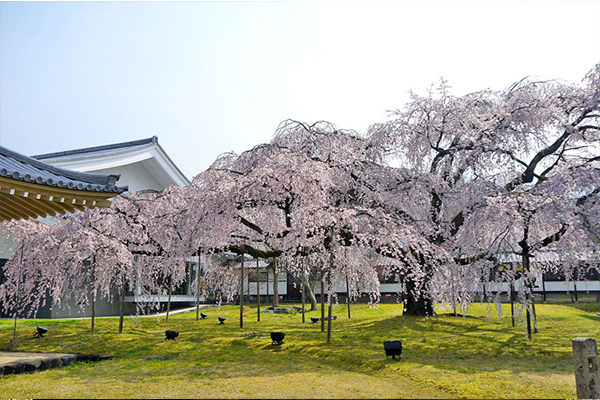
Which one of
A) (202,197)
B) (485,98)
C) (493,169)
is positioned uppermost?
(485,98)

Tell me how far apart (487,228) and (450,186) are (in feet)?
10.6

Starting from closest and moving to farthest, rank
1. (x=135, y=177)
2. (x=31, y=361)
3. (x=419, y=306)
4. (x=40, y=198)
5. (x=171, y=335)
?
(x=40, y=198) < (x=31, y=361) < (x=171, y=335) < (x=419, y=306) < (x=135, y=177)

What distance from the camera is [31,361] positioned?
7746 mm

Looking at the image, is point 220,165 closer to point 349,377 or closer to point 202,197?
point 202,197

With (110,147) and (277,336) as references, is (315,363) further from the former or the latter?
(110,147)

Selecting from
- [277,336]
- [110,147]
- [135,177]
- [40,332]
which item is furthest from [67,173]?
[135,177]

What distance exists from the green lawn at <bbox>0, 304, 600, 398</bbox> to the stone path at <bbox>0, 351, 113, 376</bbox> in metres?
0.28

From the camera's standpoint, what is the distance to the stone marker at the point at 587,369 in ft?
16.9

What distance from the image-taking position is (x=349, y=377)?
22.8ft

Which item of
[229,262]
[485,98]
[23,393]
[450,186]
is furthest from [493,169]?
[229,262]

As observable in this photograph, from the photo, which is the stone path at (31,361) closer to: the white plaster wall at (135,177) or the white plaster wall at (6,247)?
the white plaster wall at (6,247)

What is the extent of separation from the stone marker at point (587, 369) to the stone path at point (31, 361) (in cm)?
863

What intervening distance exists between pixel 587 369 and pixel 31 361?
8.85 meters

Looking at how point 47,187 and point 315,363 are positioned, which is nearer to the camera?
point 47,187
